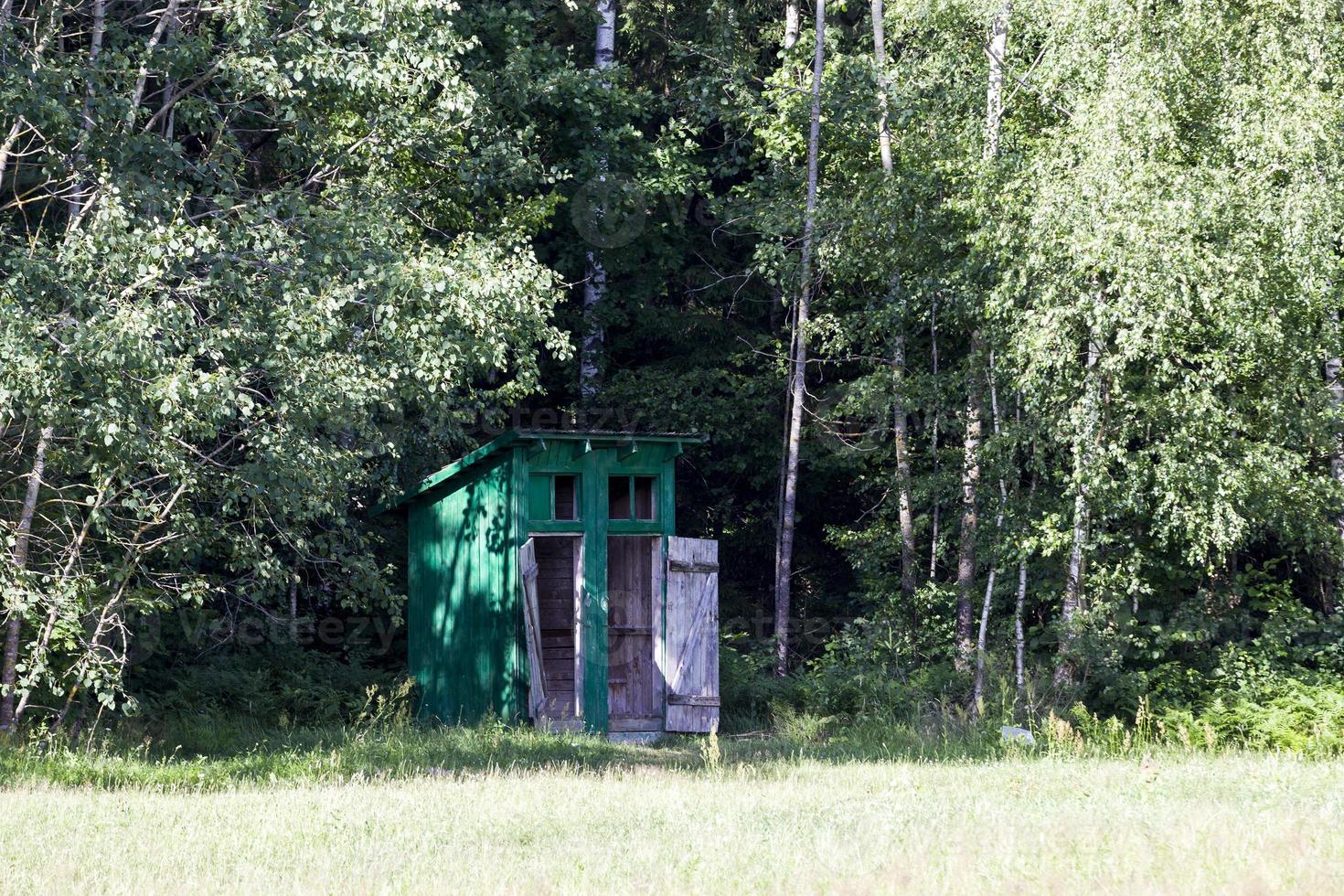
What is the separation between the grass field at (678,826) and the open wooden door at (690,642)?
2704 mm

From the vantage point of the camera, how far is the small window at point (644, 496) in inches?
534

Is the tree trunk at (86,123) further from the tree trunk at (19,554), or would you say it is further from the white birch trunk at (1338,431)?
the white birch trunk at (1338,431)

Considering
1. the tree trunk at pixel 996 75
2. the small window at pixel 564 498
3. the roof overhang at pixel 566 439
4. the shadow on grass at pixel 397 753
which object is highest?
the tree trunk at pixel 996 75

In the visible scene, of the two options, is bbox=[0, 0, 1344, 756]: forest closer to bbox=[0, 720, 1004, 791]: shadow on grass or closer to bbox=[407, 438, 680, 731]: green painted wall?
bbox=[0, 720, 1004, 791]: shadow on grass

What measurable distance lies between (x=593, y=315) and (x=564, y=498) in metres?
5.43

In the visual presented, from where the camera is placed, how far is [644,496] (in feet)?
44.8

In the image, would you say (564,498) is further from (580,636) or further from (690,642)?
(690,642)

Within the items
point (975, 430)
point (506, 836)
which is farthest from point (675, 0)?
point (506, 836)

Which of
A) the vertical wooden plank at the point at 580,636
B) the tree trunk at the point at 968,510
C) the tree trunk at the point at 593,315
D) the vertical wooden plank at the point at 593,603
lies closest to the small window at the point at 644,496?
the vertical wooden plank at the point at 593,603

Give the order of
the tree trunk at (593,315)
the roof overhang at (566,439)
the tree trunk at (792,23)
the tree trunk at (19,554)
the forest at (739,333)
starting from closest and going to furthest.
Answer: the tree trunk at (19,554), the forest at (739,333), the roof overhang at (566,439), the tree trunk at (593,315), the tree trunk at (792,23)

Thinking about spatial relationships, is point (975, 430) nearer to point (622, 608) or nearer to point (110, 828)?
point (622, 608)

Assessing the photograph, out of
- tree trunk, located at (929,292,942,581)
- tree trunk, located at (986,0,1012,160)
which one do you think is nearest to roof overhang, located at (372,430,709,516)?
tree trunk, located at (929,292,942,581)

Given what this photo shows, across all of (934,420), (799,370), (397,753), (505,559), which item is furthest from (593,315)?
(397,753)

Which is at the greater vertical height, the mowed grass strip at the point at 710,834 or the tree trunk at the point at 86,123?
the tree trunk at the point at 86,123
